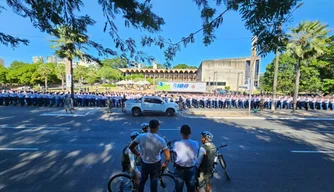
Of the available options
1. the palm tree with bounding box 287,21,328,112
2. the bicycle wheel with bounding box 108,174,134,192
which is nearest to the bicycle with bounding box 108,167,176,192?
the bicycle wheel with bounding box 108,174,134,192

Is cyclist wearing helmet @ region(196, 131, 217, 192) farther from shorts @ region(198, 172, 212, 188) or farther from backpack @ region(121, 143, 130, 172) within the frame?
backpack @ region(121, 143, 130, 172)

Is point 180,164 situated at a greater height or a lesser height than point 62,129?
greater

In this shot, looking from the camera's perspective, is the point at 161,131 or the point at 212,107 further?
the point at 212,107

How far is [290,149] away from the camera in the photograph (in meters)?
7.11

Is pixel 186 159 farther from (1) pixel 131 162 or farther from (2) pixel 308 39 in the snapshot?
(2) pixel 308 39

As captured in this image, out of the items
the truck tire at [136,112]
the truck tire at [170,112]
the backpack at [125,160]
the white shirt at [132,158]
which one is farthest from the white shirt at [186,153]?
the truck tire at [170,112]

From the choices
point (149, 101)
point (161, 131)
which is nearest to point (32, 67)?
point (149, 101)

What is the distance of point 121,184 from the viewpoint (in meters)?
3.81

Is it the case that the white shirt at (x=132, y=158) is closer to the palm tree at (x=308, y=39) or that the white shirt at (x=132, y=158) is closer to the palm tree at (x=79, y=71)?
the palm tree at (x=308, y=39)

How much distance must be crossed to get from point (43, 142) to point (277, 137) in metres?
10.7

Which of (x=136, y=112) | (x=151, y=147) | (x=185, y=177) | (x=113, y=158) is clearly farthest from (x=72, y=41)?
(x=136, y=112)

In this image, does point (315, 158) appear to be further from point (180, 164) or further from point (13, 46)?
point (13, 46)

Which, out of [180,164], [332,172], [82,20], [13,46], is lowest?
[332,172]

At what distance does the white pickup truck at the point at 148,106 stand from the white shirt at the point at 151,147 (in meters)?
10.8
